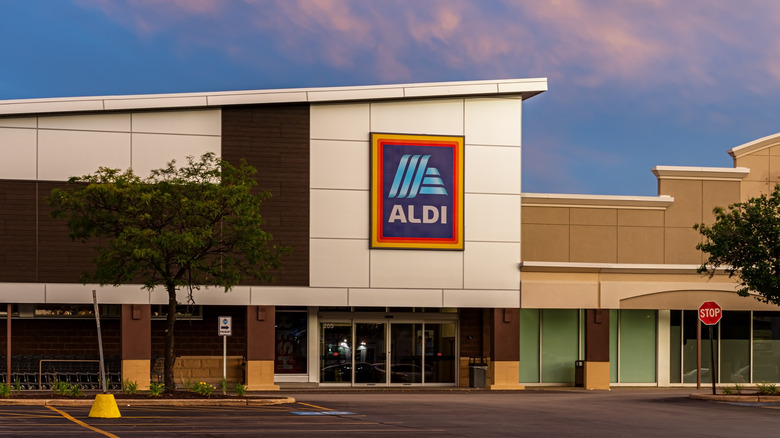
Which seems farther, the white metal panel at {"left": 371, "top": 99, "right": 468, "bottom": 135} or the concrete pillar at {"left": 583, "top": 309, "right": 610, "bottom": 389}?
the concrete pillar at {"left": 583, "top": 309, "right": 610, "bottom": 389}

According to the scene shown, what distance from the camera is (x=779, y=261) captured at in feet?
105

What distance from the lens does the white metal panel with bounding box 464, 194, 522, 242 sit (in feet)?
124

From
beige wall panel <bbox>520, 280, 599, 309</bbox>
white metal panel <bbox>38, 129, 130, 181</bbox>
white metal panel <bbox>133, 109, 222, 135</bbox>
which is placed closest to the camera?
white metal panel <bbox>38, 129, 130, 181</bbox>

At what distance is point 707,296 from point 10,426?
27.9m

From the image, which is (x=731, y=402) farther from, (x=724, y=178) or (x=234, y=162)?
(x=234, y=162)

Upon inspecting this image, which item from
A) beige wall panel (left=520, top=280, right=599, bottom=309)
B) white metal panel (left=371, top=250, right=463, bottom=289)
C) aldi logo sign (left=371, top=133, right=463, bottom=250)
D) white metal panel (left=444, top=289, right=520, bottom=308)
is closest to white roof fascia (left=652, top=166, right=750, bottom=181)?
beige wall panel (left=520, top=280, right=599, bottom=309)

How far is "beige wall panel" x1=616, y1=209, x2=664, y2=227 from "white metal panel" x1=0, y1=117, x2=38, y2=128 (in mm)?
21281

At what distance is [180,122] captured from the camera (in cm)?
3566

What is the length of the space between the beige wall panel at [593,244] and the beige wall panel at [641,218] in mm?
506

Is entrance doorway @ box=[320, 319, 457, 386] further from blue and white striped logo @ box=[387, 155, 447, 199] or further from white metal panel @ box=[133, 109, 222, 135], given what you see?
white metal panel @ box=[133, 109, 222, 135]

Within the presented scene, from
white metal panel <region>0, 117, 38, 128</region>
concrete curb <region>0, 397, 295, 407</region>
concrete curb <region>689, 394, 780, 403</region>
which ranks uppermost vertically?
white metal panel <region>0, 117, 38, 128</region>

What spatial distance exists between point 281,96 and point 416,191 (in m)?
5.81

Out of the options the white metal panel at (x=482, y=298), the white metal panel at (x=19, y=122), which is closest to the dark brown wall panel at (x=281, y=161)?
the white metal panel at (x=482, y=298)

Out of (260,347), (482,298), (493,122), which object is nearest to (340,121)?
(493,122)
